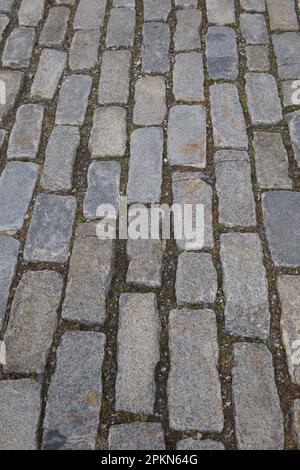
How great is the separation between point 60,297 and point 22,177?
856 millimetres

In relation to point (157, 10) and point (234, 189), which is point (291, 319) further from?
point (157, 10)

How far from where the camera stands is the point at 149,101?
332 centimetres

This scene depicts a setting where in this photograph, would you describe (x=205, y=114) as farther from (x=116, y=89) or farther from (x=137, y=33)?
(x=137, y=33)

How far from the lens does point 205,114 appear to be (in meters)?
3.23

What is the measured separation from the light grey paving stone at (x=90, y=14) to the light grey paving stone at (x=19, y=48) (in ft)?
1.18

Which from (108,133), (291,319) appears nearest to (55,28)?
(108,133)

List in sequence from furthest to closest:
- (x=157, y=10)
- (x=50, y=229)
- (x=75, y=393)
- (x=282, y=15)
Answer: (x=157, y=10) < (x=282, y=15) < (x=50, y=229) < (x=75, y=393)

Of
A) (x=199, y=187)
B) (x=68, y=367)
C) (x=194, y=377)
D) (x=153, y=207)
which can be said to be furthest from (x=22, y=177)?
(x=194, y=377)

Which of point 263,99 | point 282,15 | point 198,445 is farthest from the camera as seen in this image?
point 282,15

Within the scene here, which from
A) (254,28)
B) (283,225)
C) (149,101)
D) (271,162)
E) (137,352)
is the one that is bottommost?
(137,352)

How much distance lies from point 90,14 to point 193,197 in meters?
1.99

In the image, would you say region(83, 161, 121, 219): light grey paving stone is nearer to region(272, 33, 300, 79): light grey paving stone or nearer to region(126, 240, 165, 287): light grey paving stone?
region(126, 240, 165, 287): light grey paving stone

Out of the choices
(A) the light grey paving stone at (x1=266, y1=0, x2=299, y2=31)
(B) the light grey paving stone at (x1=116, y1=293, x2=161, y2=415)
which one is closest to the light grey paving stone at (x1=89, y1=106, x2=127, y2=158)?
(B) the light grey paving stone at (x1=116, y1=293, x2=161, y2=415)

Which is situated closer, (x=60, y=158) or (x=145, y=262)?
(x=145, y=262)
